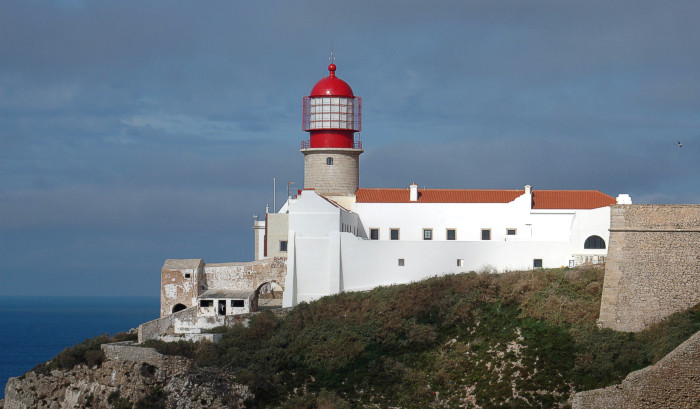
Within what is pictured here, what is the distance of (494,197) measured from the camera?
1649 inches

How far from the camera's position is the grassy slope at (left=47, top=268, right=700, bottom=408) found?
28500 mm

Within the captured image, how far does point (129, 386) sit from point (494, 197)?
17.0 metres

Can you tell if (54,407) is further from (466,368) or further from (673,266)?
(673,266)

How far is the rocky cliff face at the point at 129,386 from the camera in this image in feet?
102

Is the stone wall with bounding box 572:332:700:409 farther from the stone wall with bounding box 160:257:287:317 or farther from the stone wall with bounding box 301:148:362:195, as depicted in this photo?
the stone wall with bounding box 301:148:362:195

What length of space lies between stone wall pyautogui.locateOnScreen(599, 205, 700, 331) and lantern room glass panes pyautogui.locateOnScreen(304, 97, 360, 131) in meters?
14.3

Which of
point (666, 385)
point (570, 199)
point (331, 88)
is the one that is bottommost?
point (666, 385)

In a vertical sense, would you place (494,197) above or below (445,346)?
above

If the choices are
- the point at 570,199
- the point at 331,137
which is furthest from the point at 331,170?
the point at 570,199

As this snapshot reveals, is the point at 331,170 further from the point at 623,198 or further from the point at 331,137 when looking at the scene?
the point at 623,198

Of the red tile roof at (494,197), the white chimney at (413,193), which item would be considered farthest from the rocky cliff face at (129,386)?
the white chimney at (413,193)

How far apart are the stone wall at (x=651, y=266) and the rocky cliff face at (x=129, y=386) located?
38.4 ft

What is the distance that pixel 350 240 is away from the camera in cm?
3806

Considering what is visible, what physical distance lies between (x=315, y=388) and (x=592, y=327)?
8712mm
